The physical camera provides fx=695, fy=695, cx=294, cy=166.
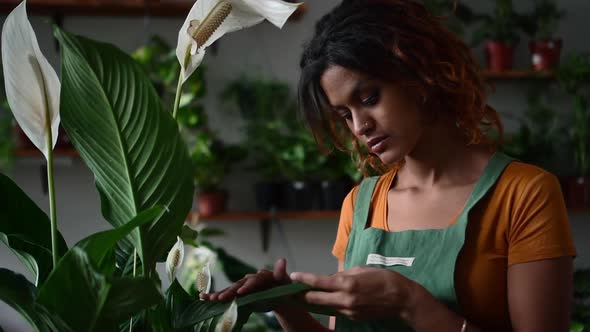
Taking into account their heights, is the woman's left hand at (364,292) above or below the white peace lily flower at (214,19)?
below

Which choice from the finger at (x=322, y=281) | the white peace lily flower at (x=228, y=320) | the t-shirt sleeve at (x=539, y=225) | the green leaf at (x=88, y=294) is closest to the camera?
the green leaf at (x=88, y=294)

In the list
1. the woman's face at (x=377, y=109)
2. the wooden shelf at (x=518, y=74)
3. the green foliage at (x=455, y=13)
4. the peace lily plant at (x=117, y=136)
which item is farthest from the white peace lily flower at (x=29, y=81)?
the wooden shelf at (x=518, y=74)

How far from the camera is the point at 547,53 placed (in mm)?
2738

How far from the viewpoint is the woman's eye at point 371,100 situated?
0.91 m

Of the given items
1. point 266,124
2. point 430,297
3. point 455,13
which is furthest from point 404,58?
Answer: point 455,13

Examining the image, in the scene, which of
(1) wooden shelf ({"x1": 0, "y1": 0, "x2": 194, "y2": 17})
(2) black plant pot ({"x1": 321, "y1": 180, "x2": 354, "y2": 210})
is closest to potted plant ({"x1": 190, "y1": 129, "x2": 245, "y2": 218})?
(2) black plant pot ({"x1": 321, "y1": 180, "x2": 354, "y2": 210})

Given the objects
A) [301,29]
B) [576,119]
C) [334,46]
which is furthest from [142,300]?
[576,119]

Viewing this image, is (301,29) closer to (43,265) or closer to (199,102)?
(199,102)

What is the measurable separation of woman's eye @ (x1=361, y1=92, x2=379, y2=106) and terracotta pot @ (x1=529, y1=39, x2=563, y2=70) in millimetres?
2058

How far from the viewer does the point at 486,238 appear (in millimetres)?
905

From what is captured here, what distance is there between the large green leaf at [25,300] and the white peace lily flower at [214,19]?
24 cm

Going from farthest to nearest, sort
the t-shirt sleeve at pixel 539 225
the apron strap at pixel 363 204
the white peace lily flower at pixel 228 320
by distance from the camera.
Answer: the apron strap at pixel 363 204, the t-shirt sleeve at pixel 539 225, the white peace lily flower at pixel 228 320

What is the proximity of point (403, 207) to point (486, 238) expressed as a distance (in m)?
0.16

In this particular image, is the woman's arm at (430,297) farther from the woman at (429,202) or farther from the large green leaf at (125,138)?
the large green leaf at (125,138)
